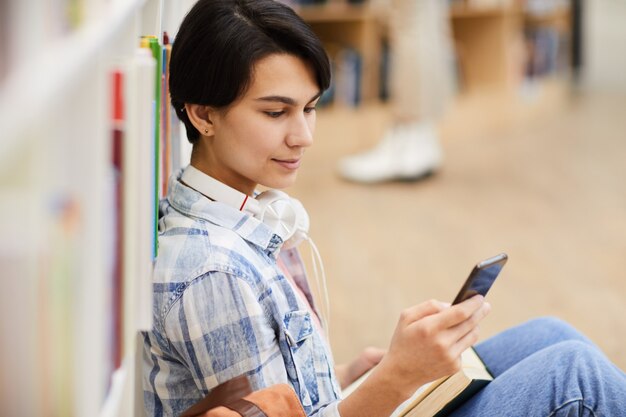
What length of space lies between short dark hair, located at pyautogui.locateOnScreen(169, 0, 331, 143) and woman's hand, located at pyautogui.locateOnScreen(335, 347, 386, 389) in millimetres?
436

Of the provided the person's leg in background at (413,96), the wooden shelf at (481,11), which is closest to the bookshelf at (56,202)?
the person's leg in background at (413,96)

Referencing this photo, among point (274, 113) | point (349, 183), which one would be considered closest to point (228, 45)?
point (274, 113)

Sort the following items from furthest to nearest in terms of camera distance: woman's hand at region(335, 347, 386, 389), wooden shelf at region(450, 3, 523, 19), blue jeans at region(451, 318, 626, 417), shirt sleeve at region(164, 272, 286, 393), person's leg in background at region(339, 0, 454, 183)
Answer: wooden shelf at region(450, 3, 523, 19)
person's leg in background at region(339, 0, 454, 183)
woman's hand at region(335, 347, 386, 389)
blue jeans at region(451, 318, 626, 417)
shirt sleeve at region(164, 272, 286, 393)

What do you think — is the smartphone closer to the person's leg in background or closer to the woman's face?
the woman's face

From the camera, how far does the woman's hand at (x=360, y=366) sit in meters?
1.37

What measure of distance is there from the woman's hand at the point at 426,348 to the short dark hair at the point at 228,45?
333 millimetres

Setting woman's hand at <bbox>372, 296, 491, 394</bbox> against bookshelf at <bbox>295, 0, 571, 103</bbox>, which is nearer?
woman's hand at <bbox>372, 296, 491, 394</bbox>

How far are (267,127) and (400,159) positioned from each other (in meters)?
2.80

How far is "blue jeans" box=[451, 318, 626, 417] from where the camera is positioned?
3.69 feet

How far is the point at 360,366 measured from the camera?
54.2 inches

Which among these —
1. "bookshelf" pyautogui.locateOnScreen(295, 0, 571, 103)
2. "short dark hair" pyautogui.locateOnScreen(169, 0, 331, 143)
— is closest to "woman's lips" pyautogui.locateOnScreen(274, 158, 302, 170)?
"short dark hair" pyautogui.locateOnScreen(169, 0, 331, 143)

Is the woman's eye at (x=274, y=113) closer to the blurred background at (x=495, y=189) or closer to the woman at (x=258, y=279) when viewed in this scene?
the woman at (x=258, y=279)

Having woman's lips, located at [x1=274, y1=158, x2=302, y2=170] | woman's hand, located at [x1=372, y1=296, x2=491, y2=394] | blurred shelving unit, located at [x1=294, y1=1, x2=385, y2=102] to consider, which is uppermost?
blurred shelving unit, located at [x1=294, y1=1, x2=385, y2=102]

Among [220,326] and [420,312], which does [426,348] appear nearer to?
[420,312]
